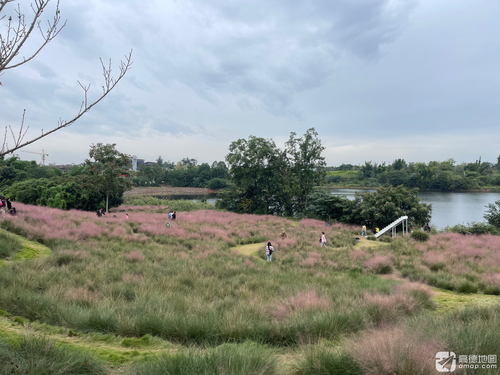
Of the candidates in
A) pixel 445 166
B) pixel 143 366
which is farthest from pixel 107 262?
pixel 445 166

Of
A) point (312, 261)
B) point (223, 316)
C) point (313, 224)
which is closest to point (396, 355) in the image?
point (223, 316)

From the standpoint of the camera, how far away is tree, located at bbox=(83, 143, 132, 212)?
32.0 m

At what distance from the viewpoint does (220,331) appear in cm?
491

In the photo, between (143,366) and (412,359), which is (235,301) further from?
(412,359)

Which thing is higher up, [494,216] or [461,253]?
[494,216]

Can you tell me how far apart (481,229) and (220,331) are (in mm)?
27948

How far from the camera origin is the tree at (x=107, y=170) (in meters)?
32.0

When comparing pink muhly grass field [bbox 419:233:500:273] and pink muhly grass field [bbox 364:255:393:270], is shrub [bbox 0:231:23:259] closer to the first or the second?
pink muhly grass field [bbox 364:255:393:270]

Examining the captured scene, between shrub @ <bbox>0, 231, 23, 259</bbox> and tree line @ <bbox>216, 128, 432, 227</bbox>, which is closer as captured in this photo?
shrub @ <bbox>0, 231, 23, 259</bbox>

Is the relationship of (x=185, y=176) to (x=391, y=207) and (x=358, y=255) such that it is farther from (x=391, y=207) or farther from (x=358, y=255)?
(x=358, y=255)

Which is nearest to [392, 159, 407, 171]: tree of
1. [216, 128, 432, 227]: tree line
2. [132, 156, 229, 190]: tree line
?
[132, 156, 229, 190]: tree line

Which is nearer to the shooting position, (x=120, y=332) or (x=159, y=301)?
(x=120, y=332)

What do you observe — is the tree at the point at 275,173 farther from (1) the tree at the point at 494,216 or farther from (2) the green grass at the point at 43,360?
(2) the green grass at the point at 43,360

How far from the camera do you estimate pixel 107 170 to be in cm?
3167
